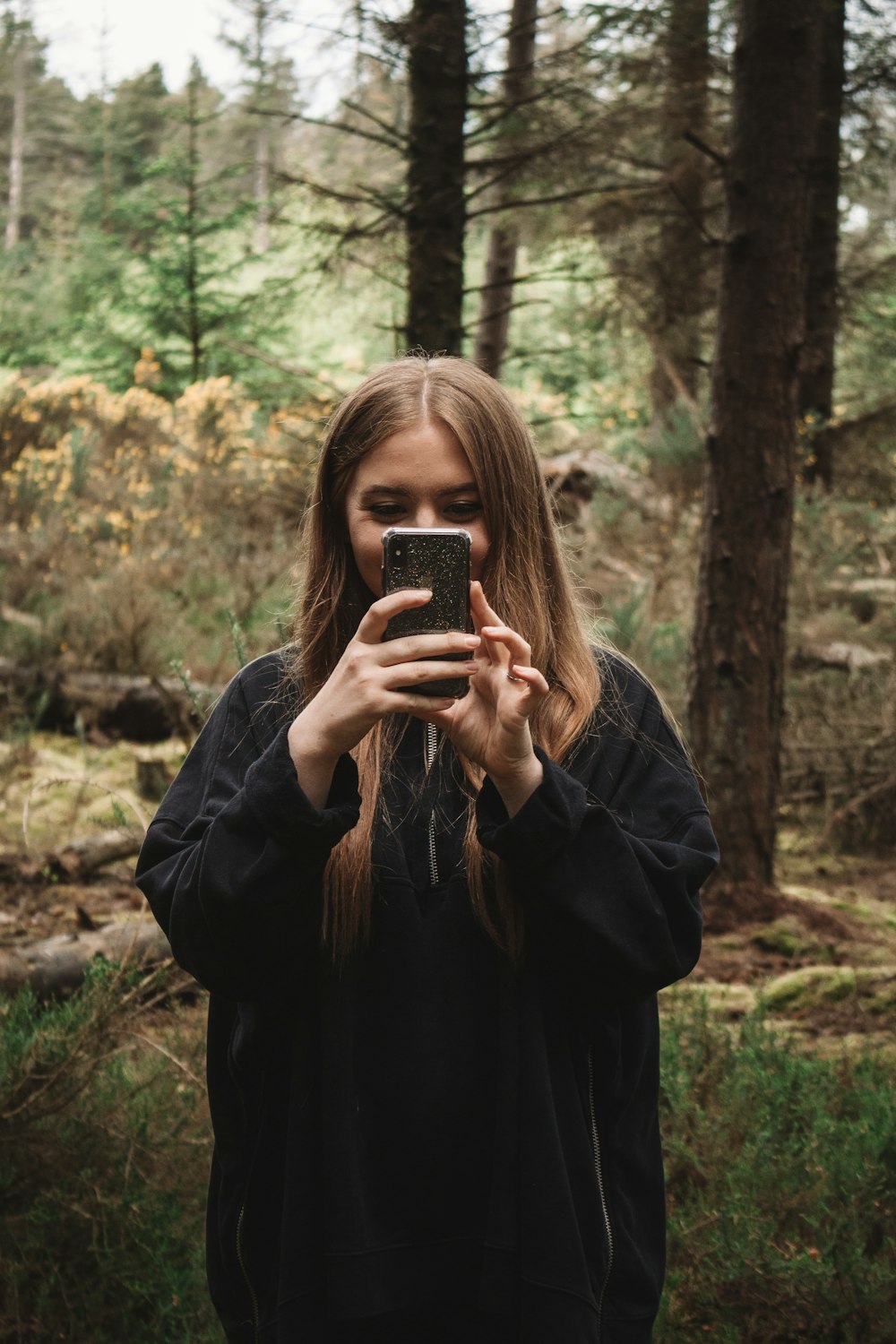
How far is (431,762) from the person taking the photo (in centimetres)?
168

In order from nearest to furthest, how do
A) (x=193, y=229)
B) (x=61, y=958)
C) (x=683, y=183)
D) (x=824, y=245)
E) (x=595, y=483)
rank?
(x=61, y=958) < (x=683, y=183) < (x=824, y=245) < (x=595, y=483) < (x=193, y=229)

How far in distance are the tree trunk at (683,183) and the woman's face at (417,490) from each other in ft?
12.9

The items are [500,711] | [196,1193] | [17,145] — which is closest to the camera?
[500,711]

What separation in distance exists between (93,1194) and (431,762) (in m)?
1.57

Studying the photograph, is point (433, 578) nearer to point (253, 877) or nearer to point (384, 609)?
point (384, 609)

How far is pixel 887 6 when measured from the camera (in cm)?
879

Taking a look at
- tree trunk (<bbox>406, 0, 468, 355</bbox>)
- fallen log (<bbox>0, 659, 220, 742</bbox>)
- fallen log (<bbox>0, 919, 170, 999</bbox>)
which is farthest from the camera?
fallen log (<bbox>0, 659, 220, 742</bbox>)

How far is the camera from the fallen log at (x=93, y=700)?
6.89 m

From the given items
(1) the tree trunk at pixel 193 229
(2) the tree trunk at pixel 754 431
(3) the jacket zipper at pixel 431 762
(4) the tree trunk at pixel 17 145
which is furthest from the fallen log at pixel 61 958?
Answer: (4) the tree trunk at pixel 17 145

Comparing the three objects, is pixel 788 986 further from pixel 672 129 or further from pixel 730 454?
pixel 672 129

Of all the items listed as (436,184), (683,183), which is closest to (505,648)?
(436,184)

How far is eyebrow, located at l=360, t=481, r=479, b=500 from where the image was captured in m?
1.59

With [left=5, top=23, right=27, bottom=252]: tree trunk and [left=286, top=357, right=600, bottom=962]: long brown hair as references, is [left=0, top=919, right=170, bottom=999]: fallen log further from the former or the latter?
[left=5, top=23, right=27, bottom=252]: tree trunk

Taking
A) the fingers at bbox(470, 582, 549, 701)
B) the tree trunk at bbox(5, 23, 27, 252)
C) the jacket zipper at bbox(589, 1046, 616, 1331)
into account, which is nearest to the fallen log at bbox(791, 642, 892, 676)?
the jacket zipper at bbox(589, 1046, 616, 1331)
